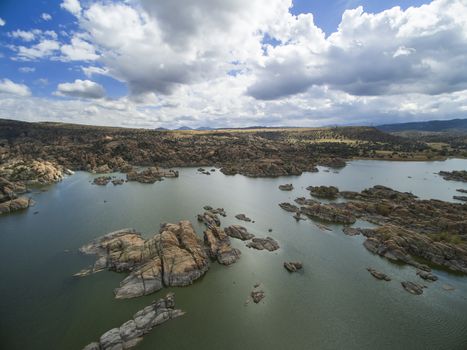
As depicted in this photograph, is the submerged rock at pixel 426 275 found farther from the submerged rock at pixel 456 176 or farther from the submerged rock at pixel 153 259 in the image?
the submerged rock at pixel 456 176

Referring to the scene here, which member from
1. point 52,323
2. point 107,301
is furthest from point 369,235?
point 52,323

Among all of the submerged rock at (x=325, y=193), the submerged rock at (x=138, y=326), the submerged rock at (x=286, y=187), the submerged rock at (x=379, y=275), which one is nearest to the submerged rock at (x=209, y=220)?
the submerged rock at (x=138, y=326)

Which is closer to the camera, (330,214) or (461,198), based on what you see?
(330,214)

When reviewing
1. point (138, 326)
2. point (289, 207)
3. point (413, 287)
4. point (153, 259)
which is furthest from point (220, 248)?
point (289, 207)

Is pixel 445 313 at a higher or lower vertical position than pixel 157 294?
lower

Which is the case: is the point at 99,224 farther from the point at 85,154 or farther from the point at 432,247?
the point at 85,154

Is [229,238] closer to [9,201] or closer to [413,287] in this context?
[413,287]
